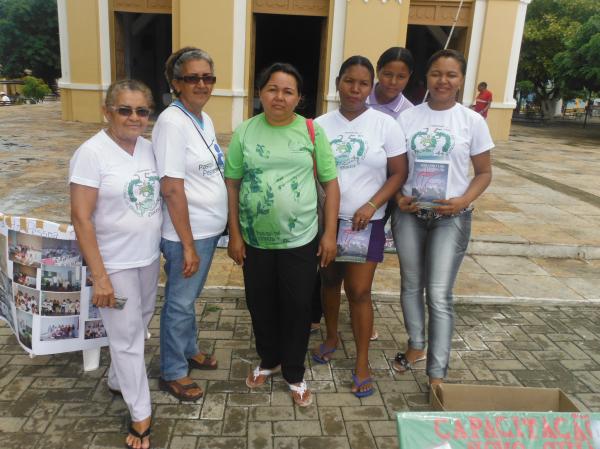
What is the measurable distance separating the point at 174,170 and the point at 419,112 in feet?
4.66

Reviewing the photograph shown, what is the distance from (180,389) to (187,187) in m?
1.17

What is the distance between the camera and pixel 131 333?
7.93 ft

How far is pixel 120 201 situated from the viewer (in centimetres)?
225

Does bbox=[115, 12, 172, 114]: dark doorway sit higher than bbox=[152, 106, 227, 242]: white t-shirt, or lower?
higher

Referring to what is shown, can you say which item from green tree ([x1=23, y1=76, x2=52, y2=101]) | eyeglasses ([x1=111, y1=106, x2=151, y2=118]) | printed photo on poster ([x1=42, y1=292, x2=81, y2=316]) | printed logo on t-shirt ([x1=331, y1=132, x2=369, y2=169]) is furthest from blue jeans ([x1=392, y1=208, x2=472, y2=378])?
green tree ([x1=23, y1=76, x2=52, y2=101])

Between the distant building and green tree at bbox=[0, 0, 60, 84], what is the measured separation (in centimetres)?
2434

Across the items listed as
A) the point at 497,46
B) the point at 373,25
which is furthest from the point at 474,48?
the point at 373,25

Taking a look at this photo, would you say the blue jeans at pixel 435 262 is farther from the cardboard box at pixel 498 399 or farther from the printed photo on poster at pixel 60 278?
the printed photo on poster at pixel 60 278

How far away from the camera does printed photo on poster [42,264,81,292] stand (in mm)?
2729

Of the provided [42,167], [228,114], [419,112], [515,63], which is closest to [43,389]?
[419,112]

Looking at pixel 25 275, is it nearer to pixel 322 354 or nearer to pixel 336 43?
pixel 322 354

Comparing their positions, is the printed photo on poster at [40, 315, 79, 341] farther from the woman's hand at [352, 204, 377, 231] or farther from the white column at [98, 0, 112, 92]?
the white column at [98, 0, 112, 92]

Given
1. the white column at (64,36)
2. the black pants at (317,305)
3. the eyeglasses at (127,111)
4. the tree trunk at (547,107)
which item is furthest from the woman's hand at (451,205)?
the tree trunk at (547,107)

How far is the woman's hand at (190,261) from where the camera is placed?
2510 millimetres
